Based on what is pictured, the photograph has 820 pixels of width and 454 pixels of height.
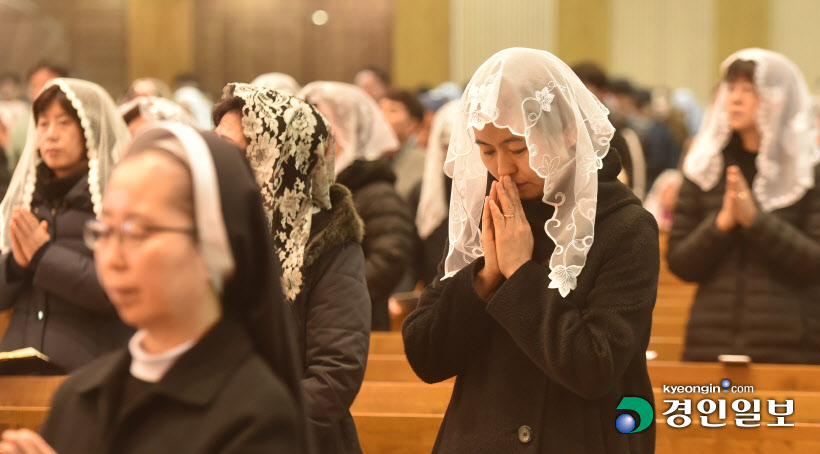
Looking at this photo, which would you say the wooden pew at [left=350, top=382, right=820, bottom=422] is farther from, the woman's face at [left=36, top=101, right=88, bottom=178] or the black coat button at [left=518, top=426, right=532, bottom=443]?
the black coat button at [left=518, top=426, right=532, bottom=443]

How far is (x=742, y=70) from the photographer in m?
4.39

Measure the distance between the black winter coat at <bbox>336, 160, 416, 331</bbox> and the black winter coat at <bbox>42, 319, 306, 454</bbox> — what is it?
9.88 feet

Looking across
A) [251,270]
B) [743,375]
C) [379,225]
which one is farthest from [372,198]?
[251,270]

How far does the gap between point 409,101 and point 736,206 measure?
4.39 meters

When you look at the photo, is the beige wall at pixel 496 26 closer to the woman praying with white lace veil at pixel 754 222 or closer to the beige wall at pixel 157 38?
the beige wall at pixel 157 38

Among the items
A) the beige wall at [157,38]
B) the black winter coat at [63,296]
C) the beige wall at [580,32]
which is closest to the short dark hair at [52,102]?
the black winter coat at [63,296]

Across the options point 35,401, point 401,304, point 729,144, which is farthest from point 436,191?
point 35,401

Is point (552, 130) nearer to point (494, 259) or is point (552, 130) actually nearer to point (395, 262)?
point (494, 259)

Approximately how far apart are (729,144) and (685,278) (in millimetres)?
569

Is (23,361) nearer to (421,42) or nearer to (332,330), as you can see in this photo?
(332,330)

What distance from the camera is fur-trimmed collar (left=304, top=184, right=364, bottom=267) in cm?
293

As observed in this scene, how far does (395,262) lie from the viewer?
4.83 meters

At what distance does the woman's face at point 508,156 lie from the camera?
254 centimetres

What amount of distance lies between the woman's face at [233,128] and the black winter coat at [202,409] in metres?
1.32
